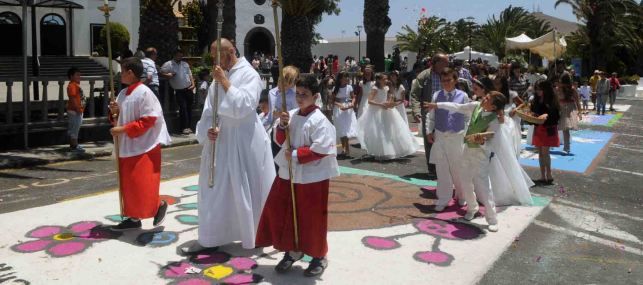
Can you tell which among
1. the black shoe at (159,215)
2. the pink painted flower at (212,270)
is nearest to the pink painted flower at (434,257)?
the pink painted flower at (212,270)

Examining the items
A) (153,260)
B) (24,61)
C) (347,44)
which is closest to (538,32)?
(347,44)

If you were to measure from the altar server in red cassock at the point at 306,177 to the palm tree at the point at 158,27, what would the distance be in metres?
10.8

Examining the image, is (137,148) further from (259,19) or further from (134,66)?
(259,19)

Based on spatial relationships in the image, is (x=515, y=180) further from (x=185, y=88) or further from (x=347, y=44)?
(x=347, y=44)

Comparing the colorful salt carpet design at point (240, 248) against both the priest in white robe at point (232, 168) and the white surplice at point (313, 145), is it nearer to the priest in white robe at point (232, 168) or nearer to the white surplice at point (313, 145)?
the priest in white robe at point (232, 168)

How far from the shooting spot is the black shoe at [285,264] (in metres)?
4.88

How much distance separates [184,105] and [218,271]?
8.91 meters

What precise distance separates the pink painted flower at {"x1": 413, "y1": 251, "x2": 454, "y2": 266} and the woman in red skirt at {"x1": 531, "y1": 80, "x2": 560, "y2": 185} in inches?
155

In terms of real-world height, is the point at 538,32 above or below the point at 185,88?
above

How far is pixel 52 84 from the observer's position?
24.1 meters

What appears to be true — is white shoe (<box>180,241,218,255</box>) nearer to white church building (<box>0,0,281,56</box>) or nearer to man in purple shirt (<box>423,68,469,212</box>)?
man in purple shirt (<box>423,68,469,212</box>)

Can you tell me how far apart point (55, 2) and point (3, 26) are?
17900mm

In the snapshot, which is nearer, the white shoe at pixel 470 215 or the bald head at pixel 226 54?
the bald head at pixel 226 54

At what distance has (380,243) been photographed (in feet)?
19.0
